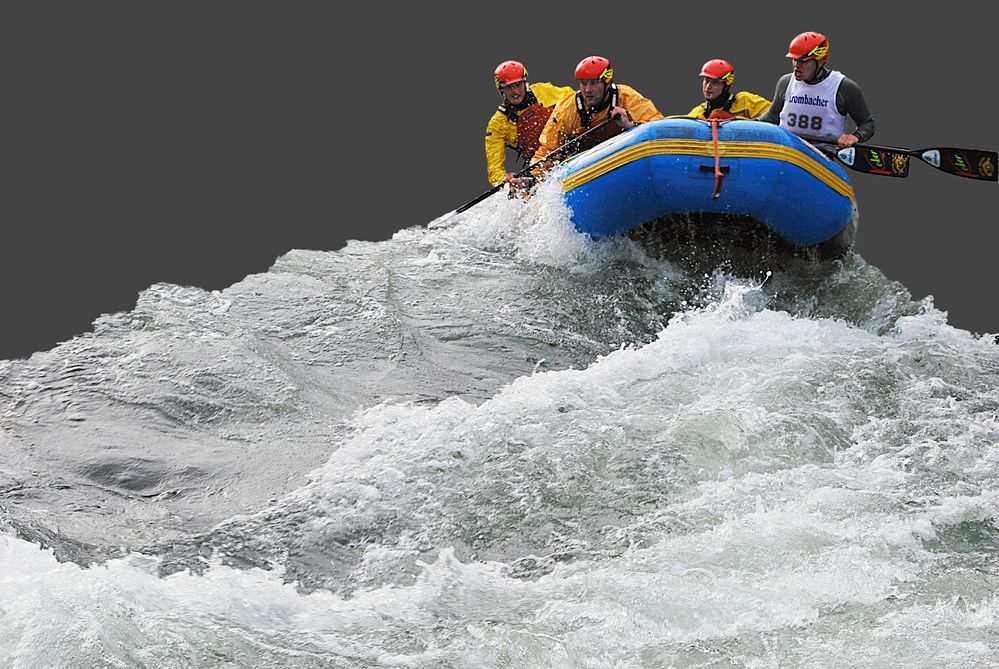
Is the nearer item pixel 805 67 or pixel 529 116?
pixel 805 67

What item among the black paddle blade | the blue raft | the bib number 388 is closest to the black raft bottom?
the blue raft

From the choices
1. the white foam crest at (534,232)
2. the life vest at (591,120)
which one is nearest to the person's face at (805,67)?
the life vest at (591,120)

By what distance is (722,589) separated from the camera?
5.04m

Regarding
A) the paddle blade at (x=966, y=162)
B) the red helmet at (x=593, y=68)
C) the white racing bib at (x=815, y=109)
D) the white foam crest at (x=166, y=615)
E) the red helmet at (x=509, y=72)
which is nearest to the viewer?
the white foam crest at (x=166, y=615)

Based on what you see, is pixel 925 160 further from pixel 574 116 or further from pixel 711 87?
pixel 574 116

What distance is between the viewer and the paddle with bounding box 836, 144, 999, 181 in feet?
29.0

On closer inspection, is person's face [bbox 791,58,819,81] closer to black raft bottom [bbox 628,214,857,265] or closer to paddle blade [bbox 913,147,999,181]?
paddle blade [bbox 913,147,999,181]

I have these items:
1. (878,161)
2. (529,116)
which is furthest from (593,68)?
(878,161)

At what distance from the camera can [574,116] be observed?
10.0 m

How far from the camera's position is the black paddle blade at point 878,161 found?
8938 millimetres

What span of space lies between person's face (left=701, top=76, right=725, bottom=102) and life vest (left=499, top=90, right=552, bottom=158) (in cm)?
135

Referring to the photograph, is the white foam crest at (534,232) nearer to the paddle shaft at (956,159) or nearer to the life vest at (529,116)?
the life vest at (529,116)

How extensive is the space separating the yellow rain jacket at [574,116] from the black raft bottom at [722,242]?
1.14 m

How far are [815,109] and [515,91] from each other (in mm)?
2340
